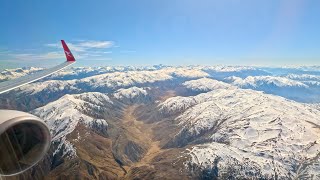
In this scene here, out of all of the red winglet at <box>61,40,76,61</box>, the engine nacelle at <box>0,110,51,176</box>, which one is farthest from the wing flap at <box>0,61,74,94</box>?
the engine nacelle at <box>0,110,51,176</box>

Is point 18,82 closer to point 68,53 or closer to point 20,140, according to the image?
point 68,53

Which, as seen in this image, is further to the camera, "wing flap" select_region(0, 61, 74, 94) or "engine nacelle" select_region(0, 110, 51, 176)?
"wing flap" select_region(0, 61, 74, 94)

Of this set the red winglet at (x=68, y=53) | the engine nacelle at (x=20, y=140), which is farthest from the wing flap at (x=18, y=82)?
the engine nacelle at (x=20, y=140)

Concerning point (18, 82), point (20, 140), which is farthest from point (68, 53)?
point (20, 140)

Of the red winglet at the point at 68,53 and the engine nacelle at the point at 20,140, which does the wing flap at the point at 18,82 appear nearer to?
the red winglet at the point at 68,53

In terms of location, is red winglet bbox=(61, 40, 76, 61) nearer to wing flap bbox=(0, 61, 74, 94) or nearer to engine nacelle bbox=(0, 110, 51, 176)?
wing flap bbox=(0, 61, 74, 94)

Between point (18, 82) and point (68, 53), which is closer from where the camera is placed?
point (18, 82)

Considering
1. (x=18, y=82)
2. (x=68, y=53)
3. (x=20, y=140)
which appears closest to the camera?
(x=20, y=140)

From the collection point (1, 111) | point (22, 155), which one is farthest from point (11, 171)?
point (1, 111)

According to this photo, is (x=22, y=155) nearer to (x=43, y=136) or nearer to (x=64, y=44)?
(x=43, y=136)
